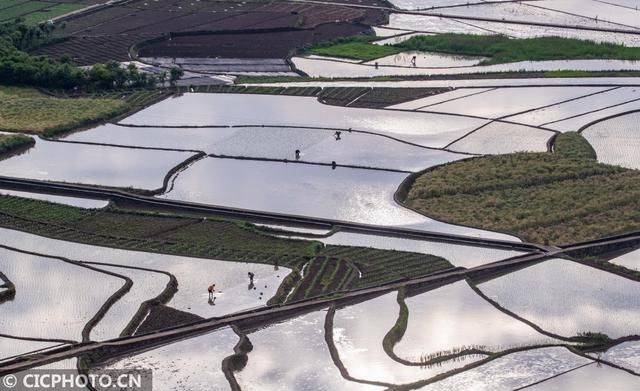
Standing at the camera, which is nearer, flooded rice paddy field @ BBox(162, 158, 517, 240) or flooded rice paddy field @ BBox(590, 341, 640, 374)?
flooded rice paddy field @ BBox(590, 341, 640, 374)

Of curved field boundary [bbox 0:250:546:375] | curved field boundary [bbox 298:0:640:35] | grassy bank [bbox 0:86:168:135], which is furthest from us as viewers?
curved field boundary [bbox 298:0:640:35]

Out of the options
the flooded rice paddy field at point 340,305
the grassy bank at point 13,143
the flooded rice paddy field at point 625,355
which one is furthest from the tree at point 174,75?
the flooded rice paddy field at point 625,355

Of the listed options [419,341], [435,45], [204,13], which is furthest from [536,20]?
[419,341]

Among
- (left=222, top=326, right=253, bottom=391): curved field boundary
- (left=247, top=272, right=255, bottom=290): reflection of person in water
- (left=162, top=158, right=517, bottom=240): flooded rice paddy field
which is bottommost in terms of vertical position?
(left=222, top=326, right=253, bottom=391): curved field boundary

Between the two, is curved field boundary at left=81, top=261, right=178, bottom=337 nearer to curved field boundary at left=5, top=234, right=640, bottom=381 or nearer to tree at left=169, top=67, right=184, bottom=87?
curved field boundary at left=5, top=234, right=640, bottom=381

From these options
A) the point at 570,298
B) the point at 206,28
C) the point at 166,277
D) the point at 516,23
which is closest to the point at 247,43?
the point at 206,28

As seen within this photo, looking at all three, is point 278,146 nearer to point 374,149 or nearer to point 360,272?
point 374,149

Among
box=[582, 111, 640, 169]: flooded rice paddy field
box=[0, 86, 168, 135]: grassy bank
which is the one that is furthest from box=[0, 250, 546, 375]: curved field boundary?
box=[0, 86, 168, 135]: grassy bank

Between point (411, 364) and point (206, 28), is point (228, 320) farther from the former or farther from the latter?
point (206, 28)
